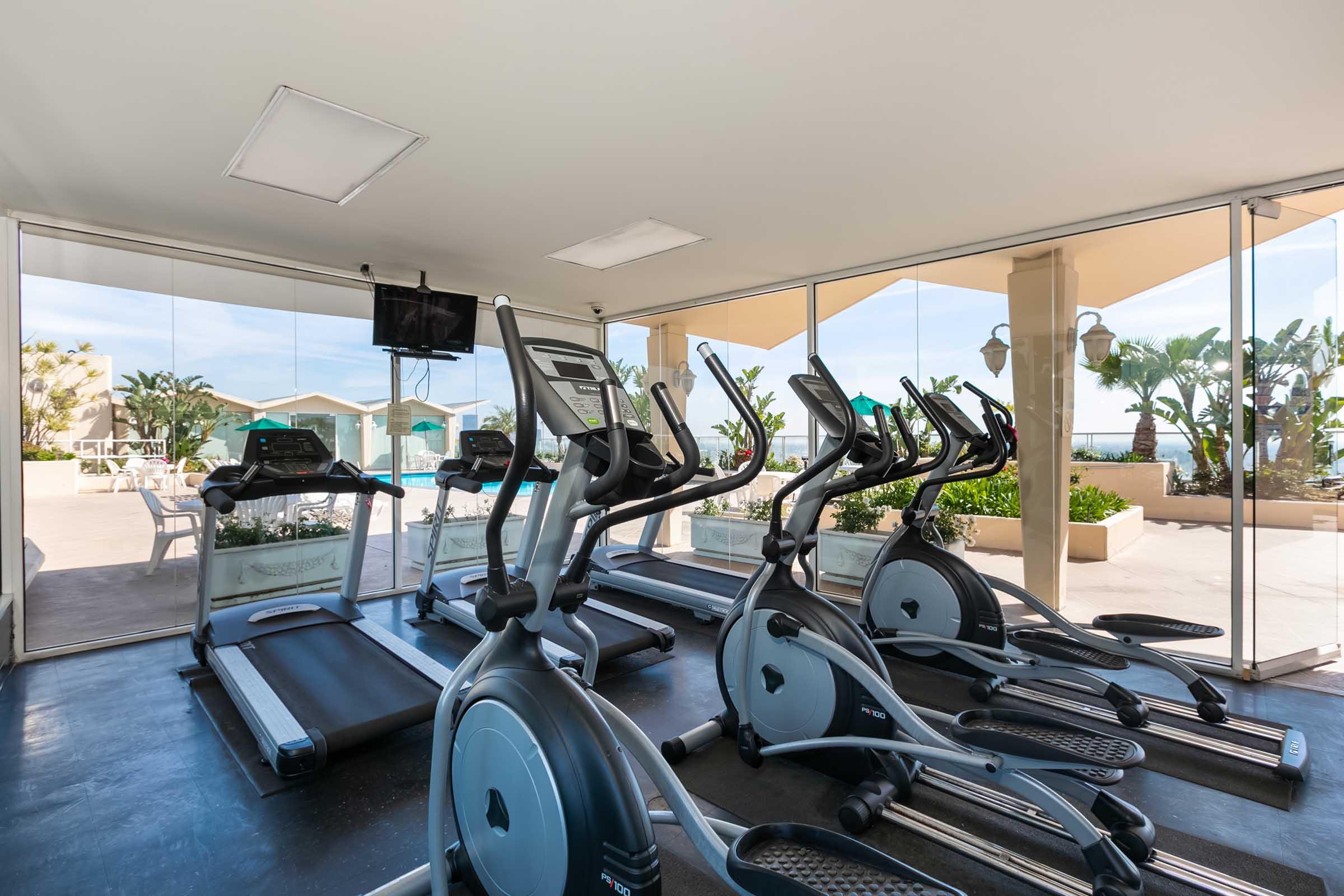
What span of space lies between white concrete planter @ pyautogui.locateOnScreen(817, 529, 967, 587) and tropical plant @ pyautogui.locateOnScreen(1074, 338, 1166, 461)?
1.69m

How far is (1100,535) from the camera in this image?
3.82 m

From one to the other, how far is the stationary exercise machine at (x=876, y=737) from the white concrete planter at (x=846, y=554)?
2198 mm

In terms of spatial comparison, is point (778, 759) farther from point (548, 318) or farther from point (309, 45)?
point (548, 318)

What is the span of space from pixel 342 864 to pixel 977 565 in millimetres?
3943

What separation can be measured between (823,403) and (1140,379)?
237cm

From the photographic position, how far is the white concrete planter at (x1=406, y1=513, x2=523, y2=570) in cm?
543

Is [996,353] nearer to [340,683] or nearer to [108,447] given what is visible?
[340,683]

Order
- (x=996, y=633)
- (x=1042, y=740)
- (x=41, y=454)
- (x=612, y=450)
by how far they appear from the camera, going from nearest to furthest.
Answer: (x=612, y=450), (x=1042, y=740), (x=996, y=633), (x=41, y=454)

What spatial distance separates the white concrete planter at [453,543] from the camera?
5430mm

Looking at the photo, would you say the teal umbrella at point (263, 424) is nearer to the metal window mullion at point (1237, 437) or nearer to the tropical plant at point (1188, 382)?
the tropical plant at point (1188, 382)

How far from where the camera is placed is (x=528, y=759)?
1.46 m

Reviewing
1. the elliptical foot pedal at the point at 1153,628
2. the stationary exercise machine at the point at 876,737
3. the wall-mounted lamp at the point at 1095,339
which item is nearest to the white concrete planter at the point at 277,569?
the stationary exercise machine at the point at 876,737

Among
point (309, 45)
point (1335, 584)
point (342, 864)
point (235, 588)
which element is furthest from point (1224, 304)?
point (235, 588)

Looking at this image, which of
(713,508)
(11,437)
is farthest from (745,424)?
(11,437)
